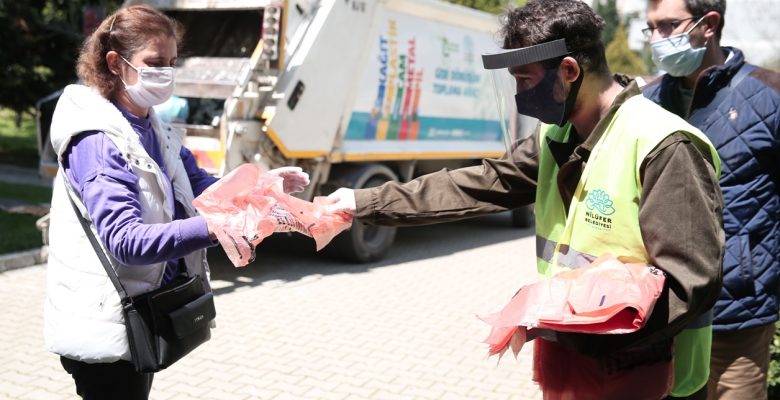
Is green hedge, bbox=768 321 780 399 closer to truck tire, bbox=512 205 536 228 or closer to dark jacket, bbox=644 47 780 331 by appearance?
dark jacket, bbox=644 47 780 331

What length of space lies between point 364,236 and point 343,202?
5825mm

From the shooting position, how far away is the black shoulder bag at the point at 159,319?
234cm

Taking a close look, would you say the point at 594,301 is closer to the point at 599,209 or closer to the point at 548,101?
the point at 599,209

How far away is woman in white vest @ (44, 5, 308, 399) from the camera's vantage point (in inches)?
86.0

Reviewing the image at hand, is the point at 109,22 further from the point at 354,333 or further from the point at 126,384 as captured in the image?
the point at 354,333

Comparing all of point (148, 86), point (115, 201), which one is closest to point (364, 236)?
point (148, 86)

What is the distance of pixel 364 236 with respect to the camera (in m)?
8.39

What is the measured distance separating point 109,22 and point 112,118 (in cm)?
37

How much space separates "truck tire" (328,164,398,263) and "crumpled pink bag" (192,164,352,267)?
17.4 feet

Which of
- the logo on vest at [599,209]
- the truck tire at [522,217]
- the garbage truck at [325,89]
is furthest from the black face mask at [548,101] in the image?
the truck tire at [522,217]

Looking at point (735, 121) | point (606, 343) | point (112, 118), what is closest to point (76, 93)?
point (112, 118)

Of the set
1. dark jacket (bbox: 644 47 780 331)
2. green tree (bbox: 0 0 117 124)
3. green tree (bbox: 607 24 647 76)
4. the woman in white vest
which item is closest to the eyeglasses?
dark jacket (bbox: 644 47 780 331)

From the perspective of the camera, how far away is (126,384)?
2.43m

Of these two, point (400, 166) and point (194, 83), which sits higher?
point (194, 83)
